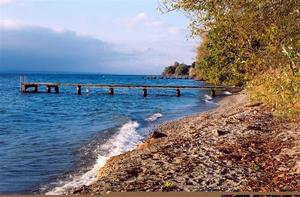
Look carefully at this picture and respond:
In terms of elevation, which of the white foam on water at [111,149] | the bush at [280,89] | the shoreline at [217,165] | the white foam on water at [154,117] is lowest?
the white foam on water at [154,117]

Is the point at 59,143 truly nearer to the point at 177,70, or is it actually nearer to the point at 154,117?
the point at 154,117

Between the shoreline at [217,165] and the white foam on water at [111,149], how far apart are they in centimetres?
75

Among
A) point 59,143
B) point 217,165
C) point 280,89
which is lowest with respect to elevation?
point 59,143

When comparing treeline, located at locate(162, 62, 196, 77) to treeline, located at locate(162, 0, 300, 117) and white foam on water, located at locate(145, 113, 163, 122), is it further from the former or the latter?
treeline, located at locate(162, 0, 300, 117)

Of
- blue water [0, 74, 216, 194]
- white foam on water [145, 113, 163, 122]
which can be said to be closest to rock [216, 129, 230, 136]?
blue water [0, 74, 216, 194]

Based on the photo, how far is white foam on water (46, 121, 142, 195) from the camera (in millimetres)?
15644

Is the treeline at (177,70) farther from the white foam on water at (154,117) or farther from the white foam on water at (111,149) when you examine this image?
the white foam on water at (111,149)

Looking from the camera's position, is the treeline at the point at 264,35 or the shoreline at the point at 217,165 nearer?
the treeline at the point at 264,35

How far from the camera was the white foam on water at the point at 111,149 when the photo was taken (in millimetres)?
15644

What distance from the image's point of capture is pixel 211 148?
16.5 meters

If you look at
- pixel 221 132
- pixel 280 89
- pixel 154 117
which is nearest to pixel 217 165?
pixel 280 89

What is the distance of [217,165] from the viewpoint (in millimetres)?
13844

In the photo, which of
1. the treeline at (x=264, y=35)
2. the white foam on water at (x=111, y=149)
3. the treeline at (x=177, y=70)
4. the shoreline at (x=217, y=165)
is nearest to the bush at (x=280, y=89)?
the treeline at (x=264, y=35)

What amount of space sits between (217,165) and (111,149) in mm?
9746
